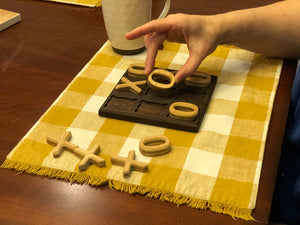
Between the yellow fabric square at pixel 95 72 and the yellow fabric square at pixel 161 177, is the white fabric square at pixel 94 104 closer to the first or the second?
the yellow fabric square at pixel 95 72

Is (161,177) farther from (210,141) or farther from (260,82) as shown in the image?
(260,82)

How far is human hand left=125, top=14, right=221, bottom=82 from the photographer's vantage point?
33.6 inches

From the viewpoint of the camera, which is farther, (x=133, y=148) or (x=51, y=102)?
(x=51, y=102)

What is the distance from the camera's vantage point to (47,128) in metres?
0.76

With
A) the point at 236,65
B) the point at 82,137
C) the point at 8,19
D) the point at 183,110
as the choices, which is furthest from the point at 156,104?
the point at 8,19

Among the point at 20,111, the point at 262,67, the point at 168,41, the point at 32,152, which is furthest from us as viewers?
the point at 168,41

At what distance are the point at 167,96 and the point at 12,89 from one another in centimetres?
38

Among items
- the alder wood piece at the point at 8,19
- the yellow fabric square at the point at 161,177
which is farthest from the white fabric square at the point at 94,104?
the alder wood piece at the point at 8,19

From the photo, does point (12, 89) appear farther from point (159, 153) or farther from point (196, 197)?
point (196, 197)

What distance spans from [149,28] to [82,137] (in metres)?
0.30

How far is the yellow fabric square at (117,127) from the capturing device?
0.74 metres

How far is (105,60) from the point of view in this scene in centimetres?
98

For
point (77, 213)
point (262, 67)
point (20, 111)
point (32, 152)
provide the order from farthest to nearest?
point (262, 67) → point (20, 111) → point (32, 152) → point (77, 213)

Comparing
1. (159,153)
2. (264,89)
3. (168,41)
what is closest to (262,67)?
(264,89)
